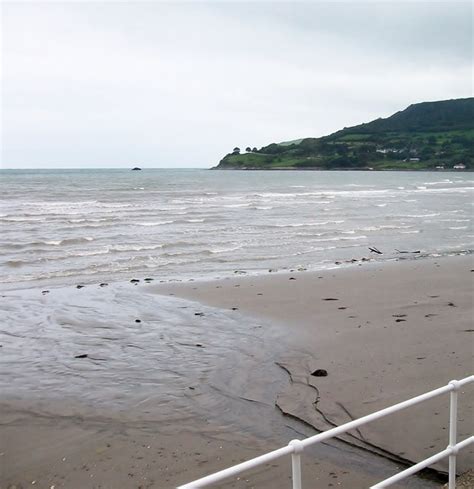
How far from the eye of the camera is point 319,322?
1045 centimetres

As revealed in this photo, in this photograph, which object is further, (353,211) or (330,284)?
(353,211)

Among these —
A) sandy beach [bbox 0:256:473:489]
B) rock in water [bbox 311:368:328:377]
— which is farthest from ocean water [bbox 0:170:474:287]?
rock in water [bbox 311:368:328:377]

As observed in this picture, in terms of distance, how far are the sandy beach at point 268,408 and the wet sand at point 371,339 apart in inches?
1.0

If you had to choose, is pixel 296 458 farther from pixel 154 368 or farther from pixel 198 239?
pixel 198 239

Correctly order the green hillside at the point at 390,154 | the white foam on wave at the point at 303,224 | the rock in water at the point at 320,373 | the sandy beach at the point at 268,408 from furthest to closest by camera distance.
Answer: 1. the green hillside at the point at 390,154
2. the white foam on wave at the point at 303,224
3. the rock in water at the point at 320,373
4. the sandy beach at the point at 268,408

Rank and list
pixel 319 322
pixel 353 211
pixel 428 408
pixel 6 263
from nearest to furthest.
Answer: pixel 428 408
pixel 319 322
pixel 6 263
pixel 353 211

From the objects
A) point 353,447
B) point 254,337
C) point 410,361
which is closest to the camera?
point 353,447

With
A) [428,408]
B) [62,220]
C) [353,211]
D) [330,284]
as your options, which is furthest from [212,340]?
[353,211]

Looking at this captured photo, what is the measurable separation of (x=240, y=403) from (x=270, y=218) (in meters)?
27.1

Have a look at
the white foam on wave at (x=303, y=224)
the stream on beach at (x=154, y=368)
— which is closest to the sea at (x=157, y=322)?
the stream on beach at (x=154, y=368)

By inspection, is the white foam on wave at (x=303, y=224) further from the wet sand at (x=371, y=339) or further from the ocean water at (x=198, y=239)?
the wet sand at (x=371, y=339)

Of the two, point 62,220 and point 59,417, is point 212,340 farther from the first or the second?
point 62,220

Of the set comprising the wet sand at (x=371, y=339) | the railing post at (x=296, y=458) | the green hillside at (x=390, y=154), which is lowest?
the wet sand at (x=371, y=339)

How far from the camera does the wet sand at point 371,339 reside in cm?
Result: 577
